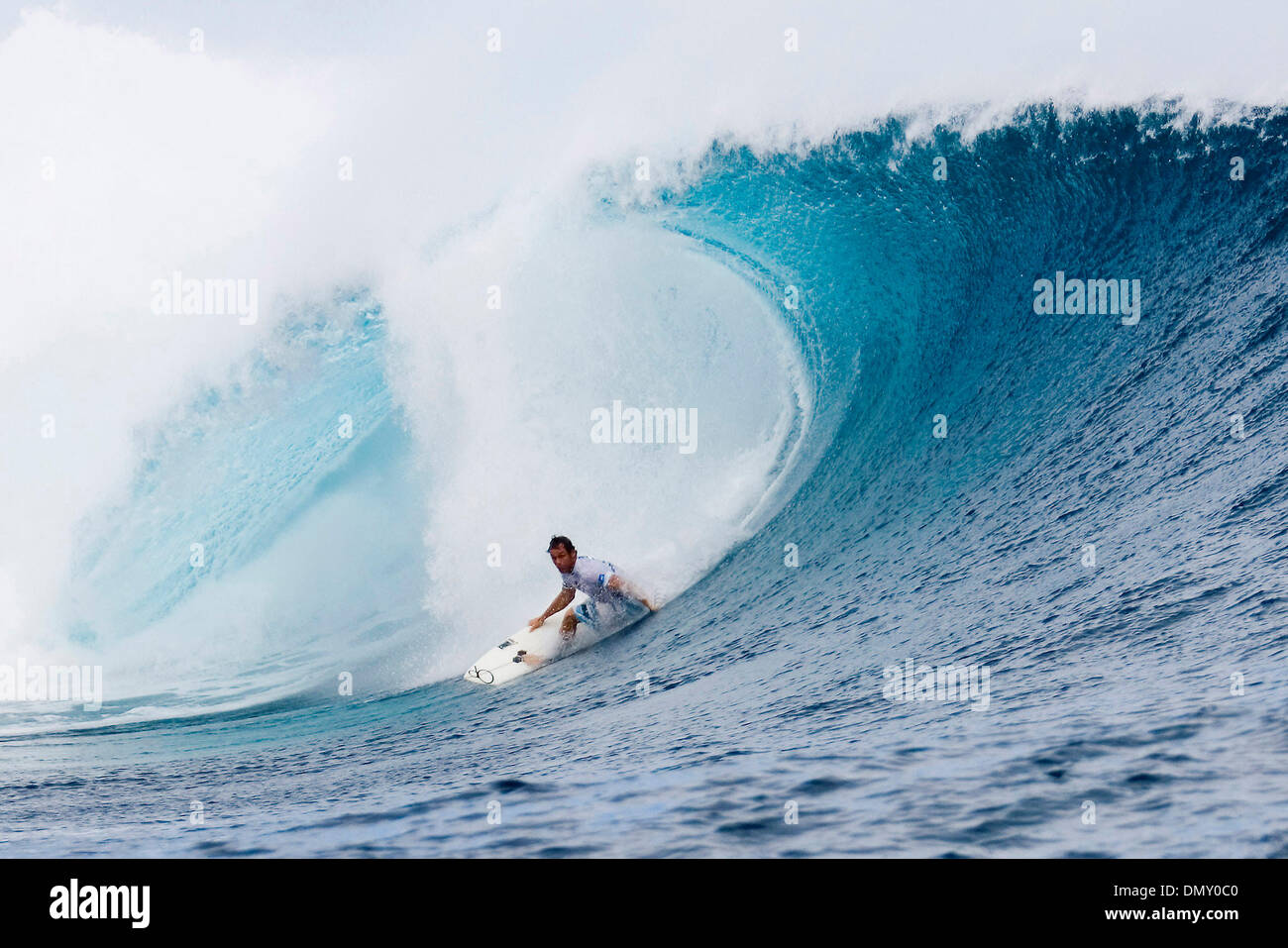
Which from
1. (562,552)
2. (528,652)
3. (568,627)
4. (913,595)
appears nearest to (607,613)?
(568,627)

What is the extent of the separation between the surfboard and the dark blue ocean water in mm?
179

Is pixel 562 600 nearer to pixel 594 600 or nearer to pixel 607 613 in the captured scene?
pixel 594 600

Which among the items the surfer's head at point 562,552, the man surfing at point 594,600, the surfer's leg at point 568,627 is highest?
the surfer's head at point 562,552

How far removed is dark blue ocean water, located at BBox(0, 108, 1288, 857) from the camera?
12.1ft

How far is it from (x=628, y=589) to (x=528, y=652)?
3.12 ft

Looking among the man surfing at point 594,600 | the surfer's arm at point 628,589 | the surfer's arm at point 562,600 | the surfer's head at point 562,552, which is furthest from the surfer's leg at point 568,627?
the surfer's head at point 562,552

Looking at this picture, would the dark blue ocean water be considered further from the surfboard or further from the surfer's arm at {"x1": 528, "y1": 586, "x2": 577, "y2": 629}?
the surfer's arm at {"x1": 528, "y1": 586, "x2": 577, "y2": 629}

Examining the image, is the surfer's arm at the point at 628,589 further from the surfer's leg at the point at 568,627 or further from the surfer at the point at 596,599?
the surfer's leg at the point at 568,627

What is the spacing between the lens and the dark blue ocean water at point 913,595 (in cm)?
368

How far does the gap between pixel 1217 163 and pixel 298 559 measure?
33.2 feet

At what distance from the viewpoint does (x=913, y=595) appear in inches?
273

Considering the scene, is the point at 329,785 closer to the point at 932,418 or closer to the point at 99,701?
the point at 99,701

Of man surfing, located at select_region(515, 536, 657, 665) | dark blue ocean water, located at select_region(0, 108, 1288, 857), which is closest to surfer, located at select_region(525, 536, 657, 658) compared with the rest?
man surfing, located at select_region(515, 536, 657, 665)

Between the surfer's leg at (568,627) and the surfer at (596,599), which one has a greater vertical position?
the surfer at (596,599)
